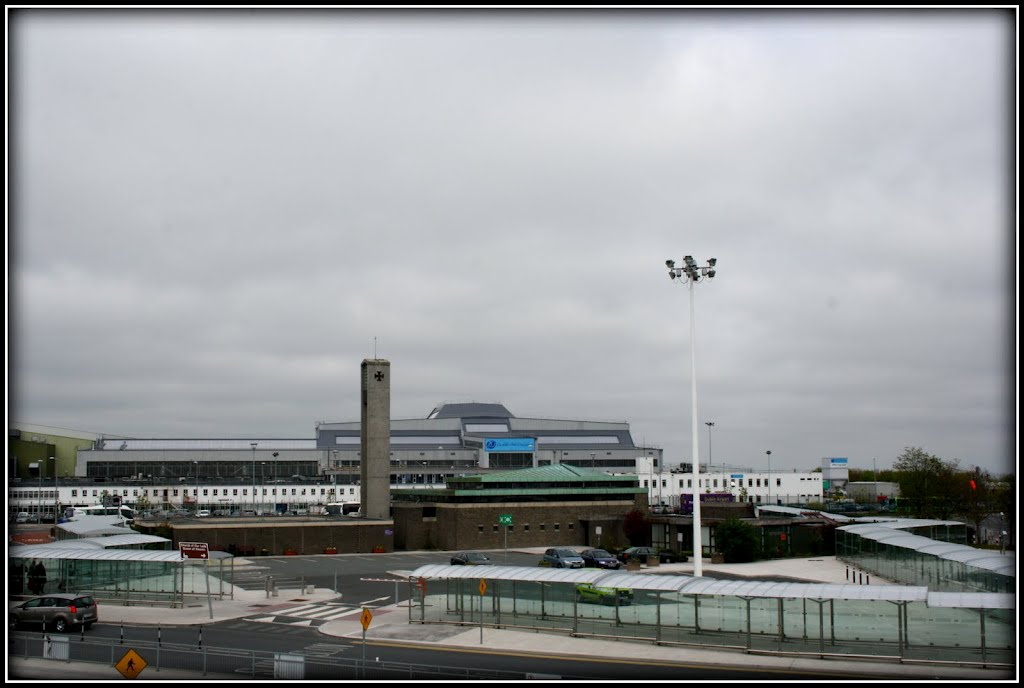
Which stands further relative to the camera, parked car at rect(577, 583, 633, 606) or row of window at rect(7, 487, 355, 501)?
row of window at rect(7, 487, 355, 501)

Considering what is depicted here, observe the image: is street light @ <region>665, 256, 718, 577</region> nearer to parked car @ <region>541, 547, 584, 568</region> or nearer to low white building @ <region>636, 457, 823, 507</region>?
parked car @ <region>541, 547, 584, 568</region>

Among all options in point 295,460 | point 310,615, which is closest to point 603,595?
point 310,615

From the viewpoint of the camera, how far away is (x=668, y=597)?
3441 cm

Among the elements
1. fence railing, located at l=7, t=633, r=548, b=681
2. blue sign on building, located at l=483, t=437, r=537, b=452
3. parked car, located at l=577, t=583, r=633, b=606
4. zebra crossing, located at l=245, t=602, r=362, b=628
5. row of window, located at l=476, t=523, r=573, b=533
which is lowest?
row of window, located at l=476, t=523, r=573, b=533

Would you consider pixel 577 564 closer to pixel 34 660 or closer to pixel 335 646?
pixel 335 646

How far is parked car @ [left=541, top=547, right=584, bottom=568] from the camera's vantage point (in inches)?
2344

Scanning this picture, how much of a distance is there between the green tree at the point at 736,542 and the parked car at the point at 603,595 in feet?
106

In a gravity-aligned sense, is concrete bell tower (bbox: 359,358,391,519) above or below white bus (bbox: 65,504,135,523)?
above

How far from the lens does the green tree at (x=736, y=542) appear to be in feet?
215

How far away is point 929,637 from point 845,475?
514 feet

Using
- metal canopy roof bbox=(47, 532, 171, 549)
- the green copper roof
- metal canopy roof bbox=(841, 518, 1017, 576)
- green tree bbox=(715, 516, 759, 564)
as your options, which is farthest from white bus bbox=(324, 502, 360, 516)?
metal canopy roof bbox=(841, 518, 1017, 576)

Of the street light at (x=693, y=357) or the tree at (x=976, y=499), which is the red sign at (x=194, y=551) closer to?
the street light at (x=693, y=357)

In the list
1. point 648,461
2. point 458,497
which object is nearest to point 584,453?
point 648,461

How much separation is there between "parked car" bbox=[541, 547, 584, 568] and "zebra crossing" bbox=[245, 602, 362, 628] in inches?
717
